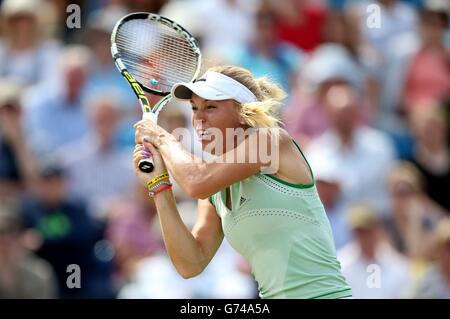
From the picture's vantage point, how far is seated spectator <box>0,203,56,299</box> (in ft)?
26.0

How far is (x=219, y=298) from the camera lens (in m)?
7.90

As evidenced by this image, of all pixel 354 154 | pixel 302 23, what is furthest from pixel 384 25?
pixel 354 154

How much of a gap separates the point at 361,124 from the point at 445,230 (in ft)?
4.68

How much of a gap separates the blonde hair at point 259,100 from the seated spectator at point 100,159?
148 inches

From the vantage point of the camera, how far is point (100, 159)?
894cm

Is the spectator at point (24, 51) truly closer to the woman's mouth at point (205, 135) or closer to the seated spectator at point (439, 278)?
the seated spectator at point (439, 278)

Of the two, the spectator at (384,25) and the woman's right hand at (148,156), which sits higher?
the spectator at (384,25)

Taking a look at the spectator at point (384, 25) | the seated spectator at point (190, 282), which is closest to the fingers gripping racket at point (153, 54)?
the seated spectator at point (190, 282)

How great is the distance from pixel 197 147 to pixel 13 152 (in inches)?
57.9

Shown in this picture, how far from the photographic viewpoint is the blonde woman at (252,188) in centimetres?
492

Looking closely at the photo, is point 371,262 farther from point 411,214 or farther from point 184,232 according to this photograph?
point 184,232

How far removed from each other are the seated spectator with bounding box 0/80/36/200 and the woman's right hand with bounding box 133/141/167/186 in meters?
3.66

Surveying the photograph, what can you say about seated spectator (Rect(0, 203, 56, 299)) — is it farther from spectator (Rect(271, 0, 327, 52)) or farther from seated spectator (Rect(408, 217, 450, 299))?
spectator (Rect(271, 0, 327, 52))
